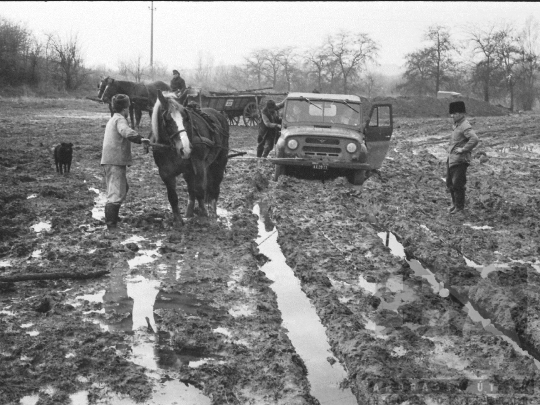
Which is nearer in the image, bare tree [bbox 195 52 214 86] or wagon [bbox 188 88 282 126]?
wagon [bbox 188 88 282 126]

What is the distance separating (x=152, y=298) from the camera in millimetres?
6047

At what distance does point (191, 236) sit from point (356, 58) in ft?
160

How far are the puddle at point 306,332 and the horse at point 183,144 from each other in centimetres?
157

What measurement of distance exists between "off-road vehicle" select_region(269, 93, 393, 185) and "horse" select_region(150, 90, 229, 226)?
3548 millimetres

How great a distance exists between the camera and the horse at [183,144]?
841 centimetres

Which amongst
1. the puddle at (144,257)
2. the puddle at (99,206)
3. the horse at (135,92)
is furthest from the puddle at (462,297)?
the horse at (135,92)

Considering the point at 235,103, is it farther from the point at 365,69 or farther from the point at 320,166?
the point at 365,69

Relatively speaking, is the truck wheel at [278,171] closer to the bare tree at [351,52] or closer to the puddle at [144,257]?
the puddle at [144,257]

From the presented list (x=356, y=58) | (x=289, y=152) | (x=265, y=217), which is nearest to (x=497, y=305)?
(x=265, y=217)

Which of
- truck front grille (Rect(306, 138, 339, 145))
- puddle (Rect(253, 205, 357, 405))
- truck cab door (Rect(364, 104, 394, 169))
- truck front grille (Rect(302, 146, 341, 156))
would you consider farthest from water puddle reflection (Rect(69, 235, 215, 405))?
truck cab door (Rect(364, 104, 394, 169))

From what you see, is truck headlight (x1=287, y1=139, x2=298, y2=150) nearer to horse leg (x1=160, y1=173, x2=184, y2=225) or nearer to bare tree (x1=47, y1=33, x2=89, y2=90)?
horse leg (x1=160, y1=173, x2=184, y2=225)

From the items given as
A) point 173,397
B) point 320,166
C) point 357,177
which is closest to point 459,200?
point 357,177

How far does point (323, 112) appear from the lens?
14.1 meters

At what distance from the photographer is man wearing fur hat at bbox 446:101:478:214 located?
32.9 ft
